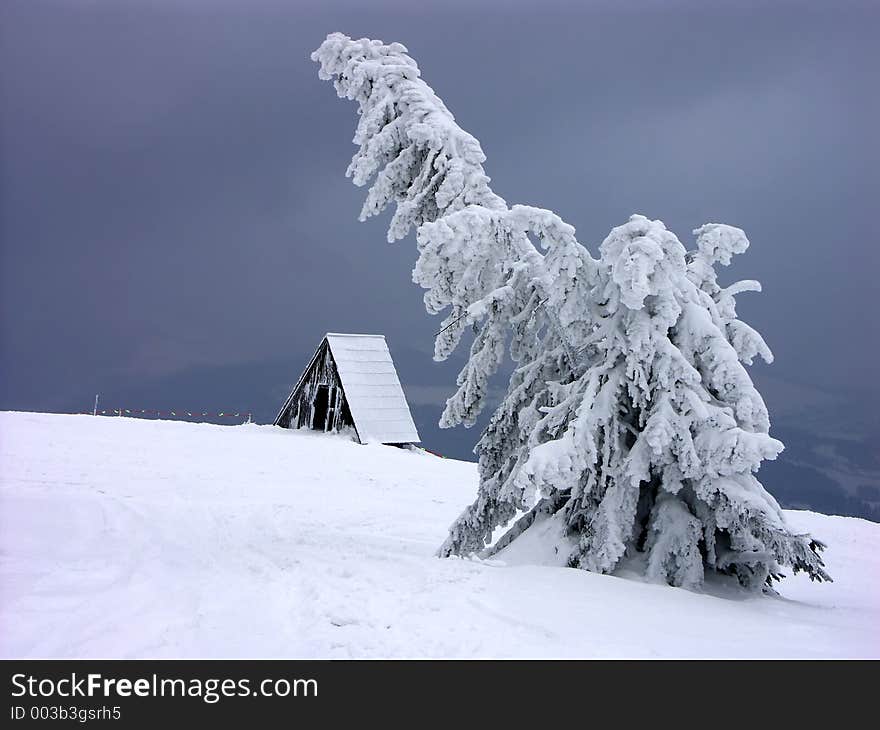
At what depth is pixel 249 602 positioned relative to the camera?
654cm

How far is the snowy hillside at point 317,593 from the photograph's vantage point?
5.49m

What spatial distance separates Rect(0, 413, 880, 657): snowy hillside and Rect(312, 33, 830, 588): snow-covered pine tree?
672mm

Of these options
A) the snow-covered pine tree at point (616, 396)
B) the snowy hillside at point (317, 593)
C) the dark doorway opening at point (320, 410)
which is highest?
the dark doorway opening at point (320, 410)

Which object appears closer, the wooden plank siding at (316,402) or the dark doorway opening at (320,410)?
the wooden plank siding at (316,402)

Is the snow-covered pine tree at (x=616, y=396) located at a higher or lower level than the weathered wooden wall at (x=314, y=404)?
lower

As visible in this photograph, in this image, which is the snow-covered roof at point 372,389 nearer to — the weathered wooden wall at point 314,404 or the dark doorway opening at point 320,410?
the weathered wooden wall at point 314,404

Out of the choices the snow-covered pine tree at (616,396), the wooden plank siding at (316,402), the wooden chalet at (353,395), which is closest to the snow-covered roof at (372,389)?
the wooden chalet at (353,395)

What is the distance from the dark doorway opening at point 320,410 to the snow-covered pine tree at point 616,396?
18.5 meters

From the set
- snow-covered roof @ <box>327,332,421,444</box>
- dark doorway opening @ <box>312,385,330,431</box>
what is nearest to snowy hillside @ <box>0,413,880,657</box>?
snow-covered roof @ <box>327,332,421,444</box>

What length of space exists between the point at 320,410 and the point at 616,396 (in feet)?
68.9
